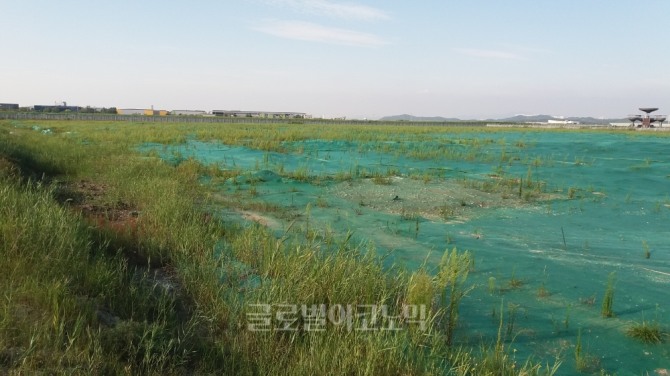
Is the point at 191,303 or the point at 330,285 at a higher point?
the point at 330,285

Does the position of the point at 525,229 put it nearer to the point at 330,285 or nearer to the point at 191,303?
the point at 330,285

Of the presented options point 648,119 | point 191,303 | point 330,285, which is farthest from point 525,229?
point 648,119

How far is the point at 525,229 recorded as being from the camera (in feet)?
19.8

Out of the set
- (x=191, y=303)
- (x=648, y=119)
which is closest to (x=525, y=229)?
(x=191, y=303)

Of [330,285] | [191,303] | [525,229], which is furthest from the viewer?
[525,229]

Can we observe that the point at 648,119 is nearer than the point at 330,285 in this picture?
No

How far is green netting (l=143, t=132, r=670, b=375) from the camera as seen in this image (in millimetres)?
3314

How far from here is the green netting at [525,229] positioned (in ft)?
10.9

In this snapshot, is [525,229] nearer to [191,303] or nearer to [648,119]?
[191,303]

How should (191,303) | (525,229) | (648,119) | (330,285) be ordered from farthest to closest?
(648,119) → (525,229) → (191,303) → (330,285)

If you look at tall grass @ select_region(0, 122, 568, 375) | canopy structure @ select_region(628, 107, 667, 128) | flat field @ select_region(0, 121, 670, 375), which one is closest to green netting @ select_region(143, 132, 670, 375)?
flat field @ select_region(0, 121, 670, 375)

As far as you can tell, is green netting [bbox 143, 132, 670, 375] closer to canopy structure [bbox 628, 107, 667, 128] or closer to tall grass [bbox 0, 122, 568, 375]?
tall grass [bbox 0, 122, 568, 375]

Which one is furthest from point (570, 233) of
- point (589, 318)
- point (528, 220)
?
point (589, 318)

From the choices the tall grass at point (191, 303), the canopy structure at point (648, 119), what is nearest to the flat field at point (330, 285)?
the tall grass at point (191, 303)
